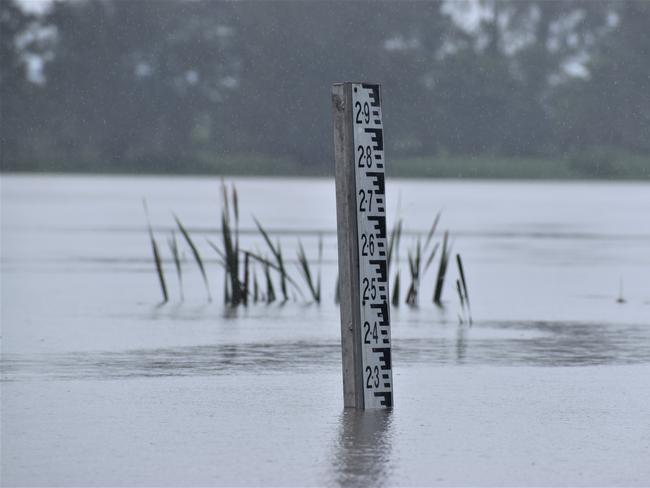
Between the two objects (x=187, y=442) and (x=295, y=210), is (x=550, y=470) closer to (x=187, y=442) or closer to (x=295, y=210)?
(x=187, y=442)

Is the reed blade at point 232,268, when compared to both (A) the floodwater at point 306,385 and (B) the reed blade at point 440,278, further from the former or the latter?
(B) the reed blade at point 440,278

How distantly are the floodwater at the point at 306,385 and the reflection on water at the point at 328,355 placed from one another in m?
0.02

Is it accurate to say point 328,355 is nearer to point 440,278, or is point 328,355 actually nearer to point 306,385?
point 306,385

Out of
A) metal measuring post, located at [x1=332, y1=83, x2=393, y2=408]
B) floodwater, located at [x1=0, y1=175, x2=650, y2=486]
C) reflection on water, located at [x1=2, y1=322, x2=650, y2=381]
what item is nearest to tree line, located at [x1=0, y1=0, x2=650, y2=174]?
floodwater, located at [x1=0, y1=175, x2=650, y2=486]

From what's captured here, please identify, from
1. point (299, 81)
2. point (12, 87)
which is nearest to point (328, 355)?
point (12, 87)

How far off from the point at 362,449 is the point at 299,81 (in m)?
100.0

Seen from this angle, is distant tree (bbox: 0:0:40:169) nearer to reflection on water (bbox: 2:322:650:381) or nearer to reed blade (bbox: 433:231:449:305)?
reed blade (bbox: 433:231:449:305)

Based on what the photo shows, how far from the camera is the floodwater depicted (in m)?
5.97

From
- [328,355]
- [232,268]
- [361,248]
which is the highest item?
[361,248]

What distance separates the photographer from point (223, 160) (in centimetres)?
10000

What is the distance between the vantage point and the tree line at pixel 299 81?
9894cm

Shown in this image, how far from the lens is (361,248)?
24.3 ft

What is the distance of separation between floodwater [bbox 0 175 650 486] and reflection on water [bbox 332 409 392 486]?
1 cm

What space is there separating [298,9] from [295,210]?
247ft
